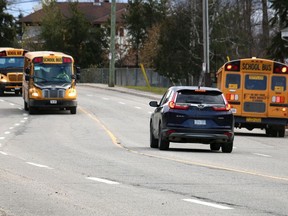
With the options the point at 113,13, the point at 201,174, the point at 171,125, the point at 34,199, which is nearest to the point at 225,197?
the point at 34,199

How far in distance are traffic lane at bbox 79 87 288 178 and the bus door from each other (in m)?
0.81

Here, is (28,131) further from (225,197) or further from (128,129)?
(225,197)

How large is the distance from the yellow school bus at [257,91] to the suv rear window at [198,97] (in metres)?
9.14

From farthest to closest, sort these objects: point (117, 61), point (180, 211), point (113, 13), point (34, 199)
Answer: point (117, 61) → point (113, 13) → point (34, 199) → point (180, 211)

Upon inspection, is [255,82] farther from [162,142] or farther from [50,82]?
[50,82]

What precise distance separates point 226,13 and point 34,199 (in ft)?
216

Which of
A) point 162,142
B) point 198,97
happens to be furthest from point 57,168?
point 198,97

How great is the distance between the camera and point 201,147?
86.0 feet

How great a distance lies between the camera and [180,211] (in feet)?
37.7

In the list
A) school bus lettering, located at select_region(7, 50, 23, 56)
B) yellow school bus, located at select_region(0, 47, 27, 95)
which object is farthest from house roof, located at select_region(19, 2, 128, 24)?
yellow school bus, located at select_region(0, 47, 27, 95)

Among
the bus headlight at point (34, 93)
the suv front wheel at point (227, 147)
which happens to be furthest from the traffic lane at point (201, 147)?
the bus headlight at point (34, 93)

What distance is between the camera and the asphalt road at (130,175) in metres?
12.0

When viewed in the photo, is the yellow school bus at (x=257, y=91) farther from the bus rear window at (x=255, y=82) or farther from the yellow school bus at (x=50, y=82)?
the yellow school bus at (x=50, y=82)

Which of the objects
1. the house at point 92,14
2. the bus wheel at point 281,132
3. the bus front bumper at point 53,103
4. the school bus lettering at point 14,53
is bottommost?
the bus wheel at point 281,132
